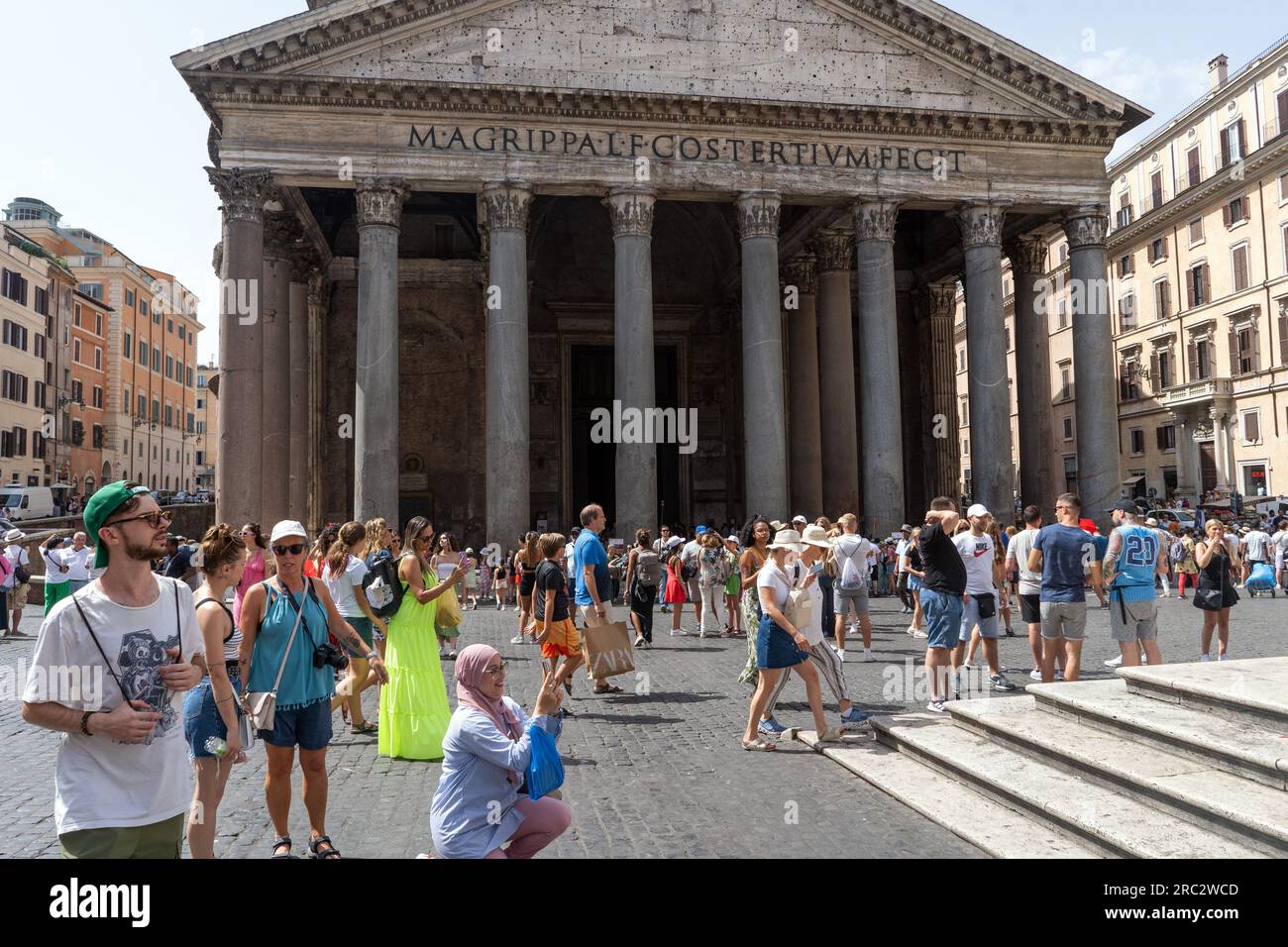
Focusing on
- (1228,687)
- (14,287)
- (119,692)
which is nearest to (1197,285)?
(1228,687)

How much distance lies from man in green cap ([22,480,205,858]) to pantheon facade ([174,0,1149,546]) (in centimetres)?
1590

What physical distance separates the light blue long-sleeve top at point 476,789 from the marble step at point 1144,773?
3.28 meters

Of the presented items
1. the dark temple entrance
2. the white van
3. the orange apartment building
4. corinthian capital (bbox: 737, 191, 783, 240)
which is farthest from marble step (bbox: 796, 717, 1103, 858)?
the orange apartment building

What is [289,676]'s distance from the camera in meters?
4.41

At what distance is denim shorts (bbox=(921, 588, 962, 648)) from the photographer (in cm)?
740

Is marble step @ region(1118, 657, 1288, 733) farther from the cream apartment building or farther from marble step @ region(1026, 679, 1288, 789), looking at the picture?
the cream apartment building

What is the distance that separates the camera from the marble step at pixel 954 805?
4.59 meters

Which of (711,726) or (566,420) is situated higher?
(566,420)

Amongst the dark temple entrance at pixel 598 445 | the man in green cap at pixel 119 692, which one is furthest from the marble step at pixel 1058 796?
the dark temple entrance at pixel 598 445

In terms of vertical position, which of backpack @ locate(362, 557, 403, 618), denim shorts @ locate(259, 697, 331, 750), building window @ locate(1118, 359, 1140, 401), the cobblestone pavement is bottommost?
the cobblestone pavement
